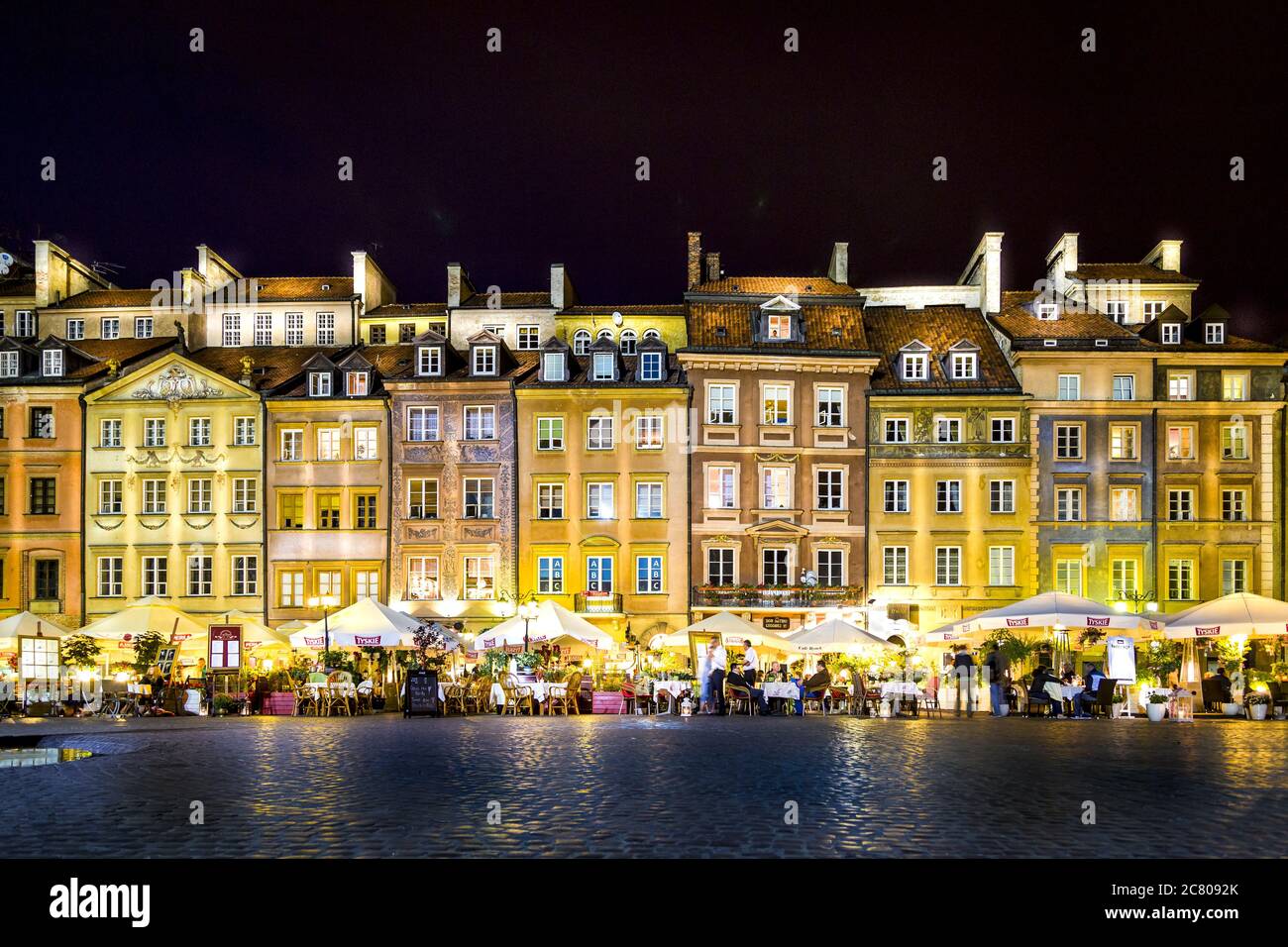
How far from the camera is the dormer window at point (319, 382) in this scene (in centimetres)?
5053

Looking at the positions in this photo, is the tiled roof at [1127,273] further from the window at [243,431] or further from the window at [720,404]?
the window at [243,431]

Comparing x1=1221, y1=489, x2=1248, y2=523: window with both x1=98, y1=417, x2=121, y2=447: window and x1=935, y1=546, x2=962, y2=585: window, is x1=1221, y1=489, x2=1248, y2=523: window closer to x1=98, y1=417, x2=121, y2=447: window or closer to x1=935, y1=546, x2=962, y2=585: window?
x1=935, y1=546, x2=962, y2=585: window

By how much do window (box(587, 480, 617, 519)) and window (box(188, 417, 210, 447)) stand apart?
14.2 m

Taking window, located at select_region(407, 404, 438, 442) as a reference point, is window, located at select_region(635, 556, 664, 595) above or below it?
below

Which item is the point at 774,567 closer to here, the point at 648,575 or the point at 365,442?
the point at 648,575

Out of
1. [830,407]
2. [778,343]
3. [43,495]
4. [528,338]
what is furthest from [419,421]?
[830,407]

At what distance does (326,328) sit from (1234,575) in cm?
3616

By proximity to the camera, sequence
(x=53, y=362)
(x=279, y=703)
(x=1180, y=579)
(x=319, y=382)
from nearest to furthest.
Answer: (x=279, y=703)
(x=1180, y=579)
(x=319, y=382)
(x=53, y=362)

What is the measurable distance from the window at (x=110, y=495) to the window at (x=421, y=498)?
10.8m

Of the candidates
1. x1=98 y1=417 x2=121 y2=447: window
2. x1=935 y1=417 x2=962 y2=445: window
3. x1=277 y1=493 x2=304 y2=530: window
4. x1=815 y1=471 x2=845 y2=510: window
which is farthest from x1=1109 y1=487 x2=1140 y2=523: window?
x1=98 y1=417 x2=121 y2=447: window

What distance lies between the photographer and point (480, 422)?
1973 inches

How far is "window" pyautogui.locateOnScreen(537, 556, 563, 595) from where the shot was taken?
161 feet

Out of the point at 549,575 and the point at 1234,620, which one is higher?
the point at 549,575
